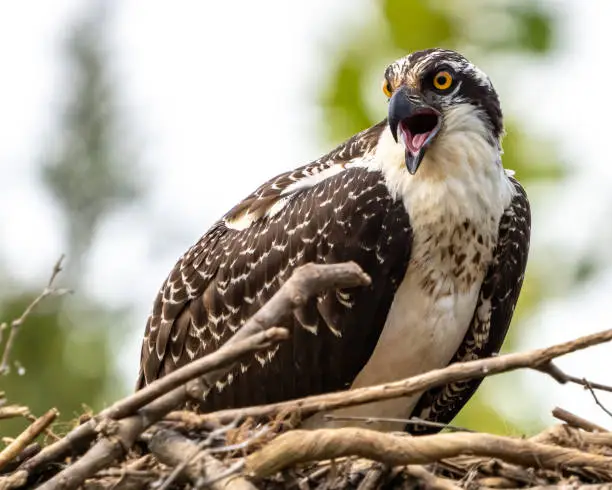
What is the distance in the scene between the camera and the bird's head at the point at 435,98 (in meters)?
7.12

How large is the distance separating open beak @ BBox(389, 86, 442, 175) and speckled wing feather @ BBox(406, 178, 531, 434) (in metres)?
0.64

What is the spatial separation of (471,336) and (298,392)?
3.32 ft

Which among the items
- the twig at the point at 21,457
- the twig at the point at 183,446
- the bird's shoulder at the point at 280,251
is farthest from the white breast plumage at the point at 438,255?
the twig at the point at 21,457

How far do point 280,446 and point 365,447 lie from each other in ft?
1.11

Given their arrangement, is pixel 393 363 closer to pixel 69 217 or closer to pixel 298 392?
pixel 298 392

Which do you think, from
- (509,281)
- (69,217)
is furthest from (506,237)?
(69,217)

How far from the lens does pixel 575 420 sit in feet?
20.8

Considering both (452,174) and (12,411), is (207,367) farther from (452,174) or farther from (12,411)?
(452,174)

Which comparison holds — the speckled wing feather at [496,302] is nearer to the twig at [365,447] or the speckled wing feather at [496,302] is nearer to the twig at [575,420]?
the twig at [575,420]

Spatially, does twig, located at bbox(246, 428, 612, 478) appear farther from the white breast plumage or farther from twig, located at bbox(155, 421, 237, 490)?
the white breast plumage

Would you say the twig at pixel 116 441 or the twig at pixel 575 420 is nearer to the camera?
the twig at pixel 116 441

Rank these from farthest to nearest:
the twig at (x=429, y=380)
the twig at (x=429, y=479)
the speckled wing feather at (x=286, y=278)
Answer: the speckled wing feather at (x=286, y=278) < the twig at (x=429, y=479) < the twig at (x=429, y=380)

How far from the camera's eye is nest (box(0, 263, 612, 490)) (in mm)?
5520

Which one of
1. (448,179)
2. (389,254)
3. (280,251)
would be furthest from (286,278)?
(448,179)
